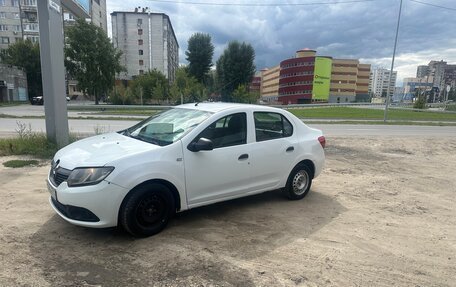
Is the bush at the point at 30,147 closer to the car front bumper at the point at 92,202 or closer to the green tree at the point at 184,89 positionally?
the car front bumper at the point at 92,202

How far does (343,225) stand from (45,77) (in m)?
7.71

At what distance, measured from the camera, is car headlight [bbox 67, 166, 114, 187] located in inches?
141

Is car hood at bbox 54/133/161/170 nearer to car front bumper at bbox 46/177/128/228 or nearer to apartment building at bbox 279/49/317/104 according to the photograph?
car front bumper at bbox 46/177/128/228

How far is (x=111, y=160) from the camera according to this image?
12.0 ft

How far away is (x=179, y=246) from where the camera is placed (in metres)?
3.78

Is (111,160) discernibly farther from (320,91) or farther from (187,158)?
(320,91)

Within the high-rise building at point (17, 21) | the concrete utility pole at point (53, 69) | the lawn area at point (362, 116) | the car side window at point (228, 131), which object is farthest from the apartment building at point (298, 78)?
the car side window at point (228, 131)

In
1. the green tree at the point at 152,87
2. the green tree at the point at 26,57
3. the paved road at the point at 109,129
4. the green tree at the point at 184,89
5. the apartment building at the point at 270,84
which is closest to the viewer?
the paved road at the point at 109,129

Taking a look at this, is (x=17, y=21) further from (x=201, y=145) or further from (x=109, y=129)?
(x=201, y=145)

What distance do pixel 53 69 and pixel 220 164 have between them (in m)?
6.01

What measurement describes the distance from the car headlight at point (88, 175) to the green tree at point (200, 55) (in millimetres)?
57814

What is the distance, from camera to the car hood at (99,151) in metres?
3.72

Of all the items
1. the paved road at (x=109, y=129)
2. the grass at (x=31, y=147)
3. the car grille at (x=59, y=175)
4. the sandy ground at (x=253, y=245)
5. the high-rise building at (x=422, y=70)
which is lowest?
the paved road at (x=109, y=129)

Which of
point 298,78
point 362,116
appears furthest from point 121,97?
point 298,78
